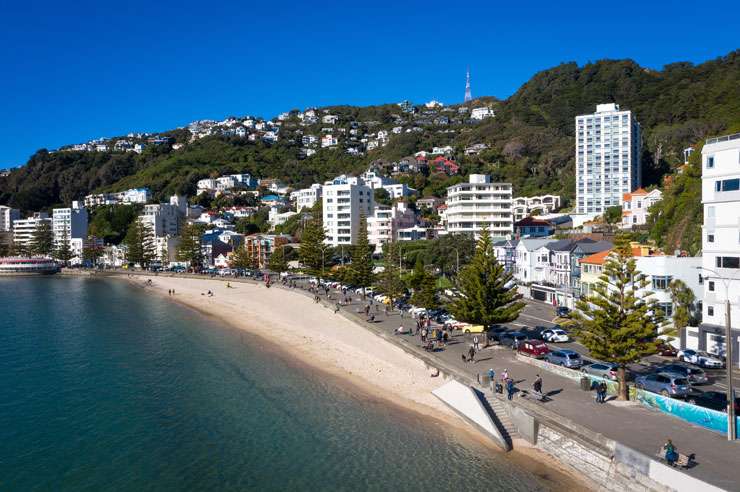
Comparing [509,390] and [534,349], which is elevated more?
[534,349]

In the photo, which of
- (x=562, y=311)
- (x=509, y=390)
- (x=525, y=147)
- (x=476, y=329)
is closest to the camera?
(x=509, y=390)

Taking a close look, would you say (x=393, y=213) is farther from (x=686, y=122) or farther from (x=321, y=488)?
(x=321, y=488)

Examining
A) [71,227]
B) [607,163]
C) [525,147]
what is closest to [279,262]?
[607,163]

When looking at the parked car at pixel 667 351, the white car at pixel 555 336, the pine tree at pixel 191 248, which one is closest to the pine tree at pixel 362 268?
the white car at pixel 555 336

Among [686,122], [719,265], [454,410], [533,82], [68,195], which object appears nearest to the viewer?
[454,410]

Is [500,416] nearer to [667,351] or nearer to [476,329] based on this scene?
[476,329]

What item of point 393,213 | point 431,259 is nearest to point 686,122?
point 393,213

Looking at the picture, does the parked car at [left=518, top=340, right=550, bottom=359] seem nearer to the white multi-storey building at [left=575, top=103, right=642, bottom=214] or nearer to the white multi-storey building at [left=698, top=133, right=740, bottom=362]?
the white multi-storey building at [left=698, top=133, right=740, bottom=362]
